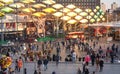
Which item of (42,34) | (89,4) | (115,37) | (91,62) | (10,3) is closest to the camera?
(91,62)

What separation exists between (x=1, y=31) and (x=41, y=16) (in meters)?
→ 18.7

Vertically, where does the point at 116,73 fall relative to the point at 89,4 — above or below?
below

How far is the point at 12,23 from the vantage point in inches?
2965

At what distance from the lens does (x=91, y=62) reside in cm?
2575

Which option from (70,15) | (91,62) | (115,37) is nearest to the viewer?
(91,62)

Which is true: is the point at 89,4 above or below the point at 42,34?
above

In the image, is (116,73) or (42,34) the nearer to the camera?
(116,73)

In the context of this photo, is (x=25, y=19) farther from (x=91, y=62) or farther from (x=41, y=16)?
(x=91, y=62)

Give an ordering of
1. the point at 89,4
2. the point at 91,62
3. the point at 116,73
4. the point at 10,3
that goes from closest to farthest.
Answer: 1. the point at 116,73
2. the point at 91,62
3. the point at 10,3
4. the point at 89,4

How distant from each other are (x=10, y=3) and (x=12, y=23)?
52.3 feet

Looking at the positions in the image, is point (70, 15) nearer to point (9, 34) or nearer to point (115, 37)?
point (9, 34)

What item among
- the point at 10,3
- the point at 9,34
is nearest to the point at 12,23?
the point at 9,34

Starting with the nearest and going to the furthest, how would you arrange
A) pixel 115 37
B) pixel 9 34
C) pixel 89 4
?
1. pixel 115 37
2. pixel 9 34
3. pixel 89 4

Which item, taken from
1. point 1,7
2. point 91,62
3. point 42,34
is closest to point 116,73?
point 91,62
